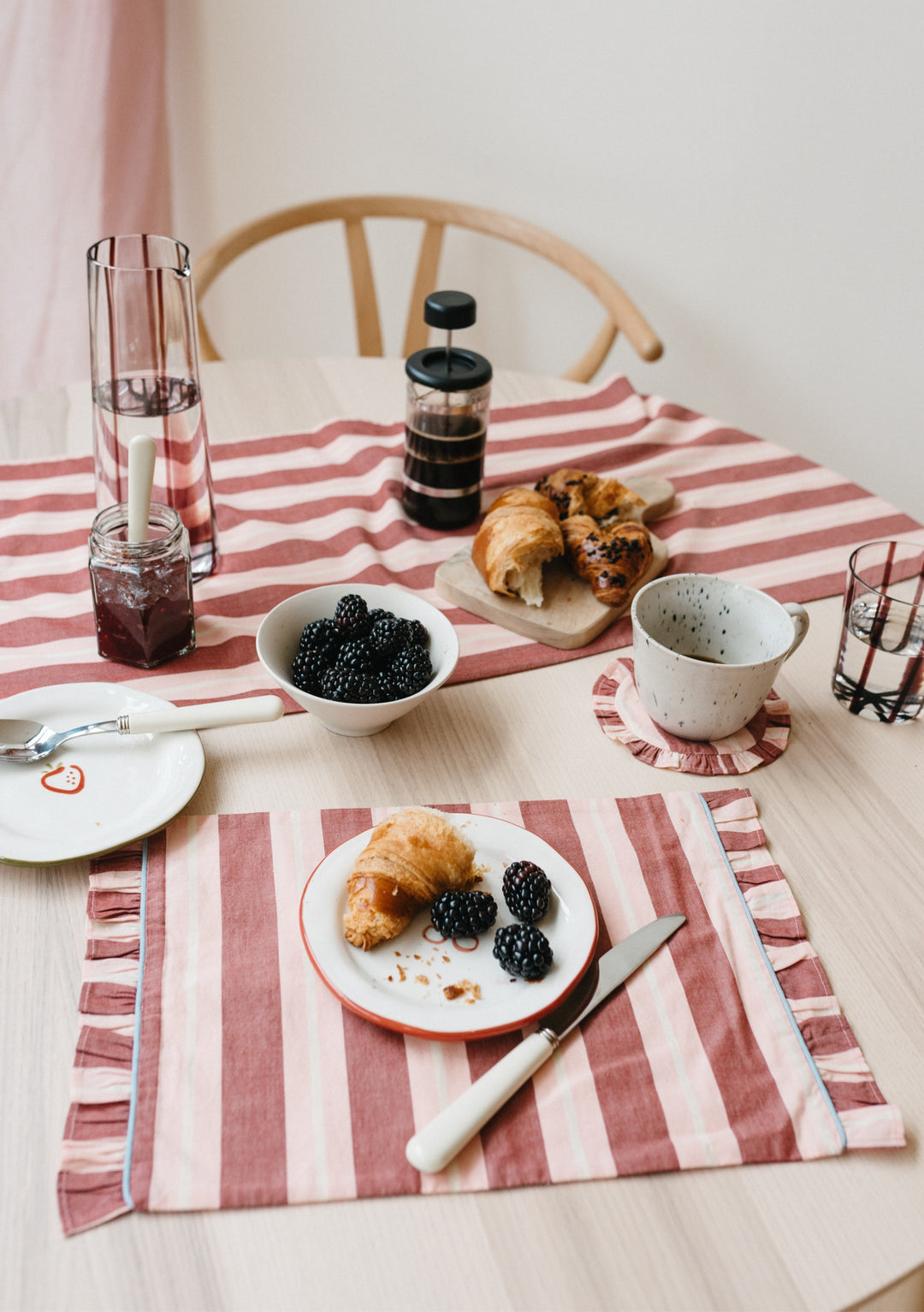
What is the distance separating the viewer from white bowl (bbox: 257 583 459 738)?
0.89 meters

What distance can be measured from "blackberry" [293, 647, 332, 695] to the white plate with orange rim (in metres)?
0.17

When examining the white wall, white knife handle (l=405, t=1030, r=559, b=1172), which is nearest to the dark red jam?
white knife handle (l=405, t=1030, r=559, b=1172)

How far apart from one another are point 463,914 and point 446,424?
2.16 feet

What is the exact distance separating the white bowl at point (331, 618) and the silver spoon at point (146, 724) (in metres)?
0.03

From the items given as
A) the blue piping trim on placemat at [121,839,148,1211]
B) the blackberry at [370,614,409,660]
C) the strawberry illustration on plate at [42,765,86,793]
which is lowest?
the blue piping trim on placemat at [121,839,148,1211]

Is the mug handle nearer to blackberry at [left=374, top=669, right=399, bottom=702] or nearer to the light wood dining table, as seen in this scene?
the light wood dining table

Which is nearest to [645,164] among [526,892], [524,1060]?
[526,892]

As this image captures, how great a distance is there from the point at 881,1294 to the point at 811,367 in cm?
176

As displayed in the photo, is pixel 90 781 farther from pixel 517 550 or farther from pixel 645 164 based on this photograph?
pixel 645 164

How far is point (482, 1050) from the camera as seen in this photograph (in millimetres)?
677

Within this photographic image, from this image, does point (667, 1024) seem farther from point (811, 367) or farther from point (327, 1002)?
point (811, 367)

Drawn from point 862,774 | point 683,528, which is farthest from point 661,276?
point 862,774

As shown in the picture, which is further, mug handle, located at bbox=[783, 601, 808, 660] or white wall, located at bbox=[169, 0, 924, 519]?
white wall, located at bbox=[169, 0, 924, 519]

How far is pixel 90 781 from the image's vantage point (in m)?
0.85
